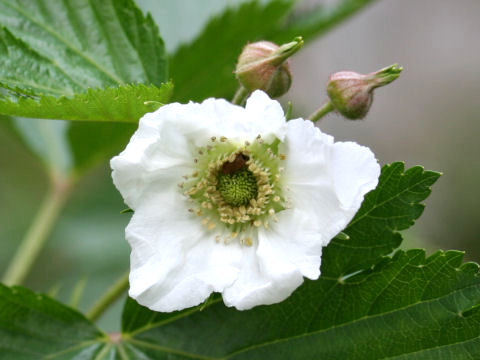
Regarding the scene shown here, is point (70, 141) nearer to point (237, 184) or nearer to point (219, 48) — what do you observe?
point (219, 48)

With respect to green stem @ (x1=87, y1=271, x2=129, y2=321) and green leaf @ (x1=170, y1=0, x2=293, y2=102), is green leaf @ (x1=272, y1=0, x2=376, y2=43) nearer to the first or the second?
green leaf @ (x1=170, y1=0, x2=293, y2=102)

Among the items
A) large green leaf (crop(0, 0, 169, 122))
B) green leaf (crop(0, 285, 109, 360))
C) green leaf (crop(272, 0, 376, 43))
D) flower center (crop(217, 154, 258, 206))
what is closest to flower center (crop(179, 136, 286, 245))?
flower center (crop(217, 154, 258, 206))

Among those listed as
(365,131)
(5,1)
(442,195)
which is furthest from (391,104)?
(5,1)

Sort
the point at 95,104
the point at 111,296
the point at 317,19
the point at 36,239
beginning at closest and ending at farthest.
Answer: the point at 95,104 → the point at 111,296 → the point at 36,239 → the point at 317,19

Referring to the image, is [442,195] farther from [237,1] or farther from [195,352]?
[195,352]

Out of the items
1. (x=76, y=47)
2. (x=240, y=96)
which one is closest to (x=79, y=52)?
(x=76, y=47)

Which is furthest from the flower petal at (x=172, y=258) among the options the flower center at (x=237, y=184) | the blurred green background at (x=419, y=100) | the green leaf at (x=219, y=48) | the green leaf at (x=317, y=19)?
the blurred green background at (x=419, y=100)
